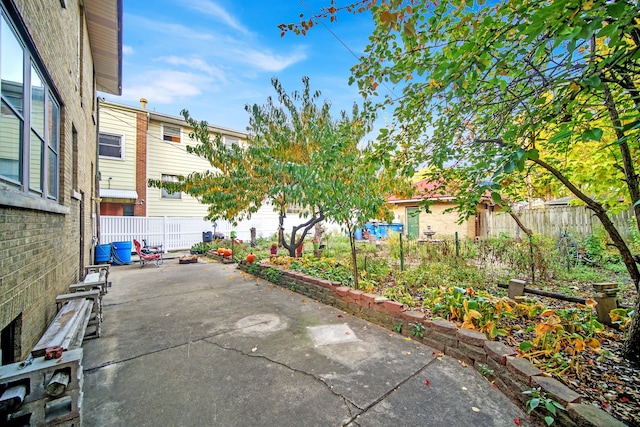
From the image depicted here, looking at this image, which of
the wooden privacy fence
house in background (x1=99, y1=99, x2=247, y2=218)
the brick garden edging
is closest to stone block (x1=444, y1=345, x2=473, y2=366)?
the brick garden edging

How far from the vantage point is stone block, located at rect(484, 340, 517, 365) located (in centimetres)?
232

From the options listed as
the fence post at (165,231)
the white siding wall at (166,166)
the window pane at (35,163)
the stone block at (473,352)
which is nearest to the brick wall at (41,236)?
the window pane at (35,163)

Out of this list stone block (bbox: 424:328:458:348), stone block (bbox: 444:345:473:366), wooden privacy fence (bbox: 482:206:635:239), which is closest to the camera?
stone block (bbox: 444:345:473:366)

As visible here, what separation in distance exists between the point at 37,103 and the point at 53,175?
124 cm

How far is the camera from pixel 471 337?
266 centimetres

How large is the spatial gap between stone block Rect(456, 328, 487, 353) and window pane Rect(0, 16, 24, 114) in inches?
176

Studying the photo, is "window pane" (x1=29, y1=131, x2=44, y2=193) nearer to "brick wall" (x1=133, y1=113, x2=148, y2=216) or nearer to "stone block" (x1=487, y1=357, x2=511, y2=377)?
"stone block" (x1=487, y1=357, x2=511, y2=377)

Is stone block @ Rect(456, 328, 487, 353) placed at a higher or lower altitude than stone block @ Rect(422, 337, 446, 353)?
higher

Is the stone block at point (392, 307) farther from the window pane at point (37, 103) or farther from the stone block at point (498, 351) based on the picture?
the window pane at point (37, 103)

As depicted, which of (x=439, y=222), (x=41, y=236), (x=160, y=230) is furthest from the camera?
(x=439, y=222)

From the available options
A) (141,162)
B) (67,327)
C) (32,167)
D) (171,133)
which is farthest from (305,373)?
(171,133)

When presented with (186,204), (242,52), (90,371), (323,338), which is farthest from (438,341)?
(186,204)

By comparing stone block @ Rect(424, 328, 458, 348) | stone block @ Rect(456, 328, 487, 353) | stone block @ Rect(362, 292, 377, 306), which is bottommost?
stone block @ Rect(424, 328, 458, 348)

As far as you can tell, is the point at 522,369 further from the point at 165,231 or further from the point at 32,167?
the point at 165,231
